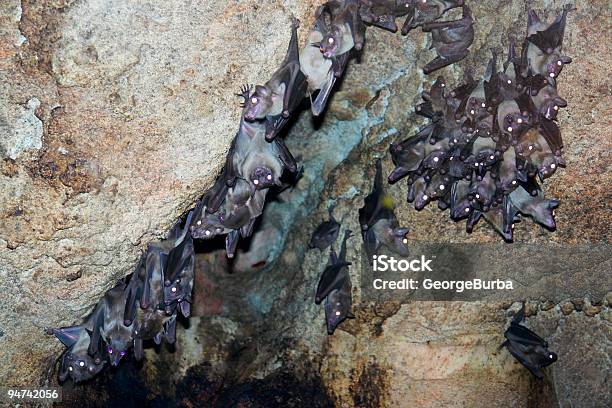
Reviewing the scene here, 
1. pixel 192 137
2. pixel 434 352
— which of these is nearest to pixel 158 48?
pixel 192 137

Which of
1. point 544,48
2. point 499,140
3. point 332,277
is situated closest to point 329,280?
point 332,277

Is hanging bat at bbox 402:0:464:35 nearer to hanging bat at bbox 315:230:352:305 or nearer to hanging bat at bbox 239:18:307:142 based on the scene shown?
hanging bat at bbox 239:18:307:142

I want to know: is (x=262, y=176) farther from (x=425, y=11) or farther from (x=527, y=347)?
(x=527, y=347)

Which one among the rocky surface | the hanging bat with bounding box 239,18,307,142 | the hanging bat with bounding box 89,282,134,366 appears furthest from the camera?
the hanging bat with bounding box 89,282,134,366

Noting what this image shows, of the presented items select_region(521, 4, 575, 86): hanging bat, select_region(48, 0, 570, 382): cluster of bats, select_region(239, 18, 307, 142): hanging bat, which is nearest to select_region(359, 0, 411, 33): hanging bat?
select_region(48, 0, 570, 382): cluster of bats

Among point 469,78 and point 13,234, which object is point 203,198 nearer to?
point 13,234

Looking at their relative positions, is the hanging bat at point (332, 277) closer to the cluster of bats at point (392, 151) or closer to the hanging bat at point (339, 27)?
the cluster of bats at point (392, 151)

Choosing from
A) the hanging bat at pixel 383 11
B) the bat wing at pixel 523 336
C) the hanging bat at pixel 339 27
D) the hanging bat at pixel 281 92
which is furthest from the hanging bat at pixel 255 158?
the bat wing at pixel 523 336
